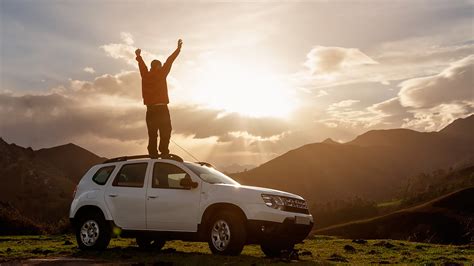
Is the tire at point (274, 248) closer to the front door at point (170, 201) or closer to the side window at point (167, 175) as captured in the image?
the front door at point (170, 201)

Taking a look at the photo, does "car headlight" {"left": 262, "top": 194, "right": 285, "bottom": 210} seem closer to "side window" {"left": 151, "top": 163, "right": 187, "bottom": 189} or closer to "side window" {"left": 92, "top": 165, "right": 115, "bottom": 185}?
"side window" {"left": 151, "top": 163, "right": 187, "bottom": 189}

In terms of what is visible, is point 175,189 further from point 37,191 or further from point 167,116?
point 37,191

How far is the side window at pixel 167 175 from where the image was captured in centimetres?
1283

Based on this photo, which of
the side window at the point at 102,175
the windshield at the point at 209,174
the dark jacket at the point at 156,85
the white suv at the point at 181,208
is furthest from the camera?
the dark jacket at the point at 156,85

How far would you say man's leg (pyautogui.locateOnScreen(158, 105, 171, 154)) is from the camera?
1506 cm

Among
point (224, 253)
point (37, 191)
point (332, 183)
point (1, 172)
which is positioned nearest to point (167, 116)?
point (224, 253)

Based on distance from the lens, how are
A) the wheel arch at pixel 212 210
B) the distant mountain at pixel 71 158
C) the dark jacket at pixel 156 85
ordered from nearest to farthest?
the wheel arch at pixel 212 210 → the dark jacket at pixel 156 85 → the distant mountain at pixel 71 158

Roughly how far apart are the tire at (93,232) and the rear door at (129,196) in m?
0.46

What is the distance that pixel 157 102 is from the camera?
49.3ft

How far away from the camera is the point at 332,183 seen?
645 feet

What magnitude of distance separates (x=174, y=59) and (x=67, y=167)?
504 ft

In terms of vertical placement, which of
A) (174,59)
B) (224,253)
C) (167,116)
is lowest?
(224,253)

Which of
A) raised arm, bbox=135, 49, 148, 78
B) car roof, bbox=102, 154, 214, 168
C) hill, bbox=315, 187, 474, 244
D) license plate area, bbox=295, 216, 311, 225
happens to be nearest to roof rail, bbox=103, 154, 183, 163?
car roof, bbox=102, 154, 214, 168

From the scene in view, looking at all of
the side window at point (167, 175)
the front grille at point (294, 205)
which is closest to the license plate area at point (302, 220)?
the front grille at point (294, 205)
